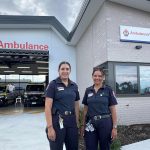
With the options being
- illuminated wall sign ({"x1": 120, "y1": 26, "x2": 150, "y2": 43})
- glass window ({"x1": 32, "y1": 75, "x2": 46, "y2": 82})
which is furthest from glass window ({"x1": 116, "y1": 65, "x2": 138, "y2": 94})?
glass window ({"x1": 32, "y1": 75, "x2": 46, "y2": 82})

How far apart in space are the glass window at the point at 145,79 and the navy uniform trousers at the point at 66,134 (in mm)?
6587

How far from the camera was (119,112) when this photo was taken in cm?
977

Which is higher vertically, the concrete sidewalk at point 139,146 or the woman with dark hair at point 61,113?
the woman with dark hair at point 61,113

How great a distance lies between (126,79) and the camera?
1019 centimetres

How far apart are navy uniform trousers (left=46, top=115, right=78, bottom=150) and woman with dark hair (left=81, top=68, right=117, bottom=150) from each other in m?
0.31

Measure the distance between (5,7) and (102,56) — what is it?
29.9 feet

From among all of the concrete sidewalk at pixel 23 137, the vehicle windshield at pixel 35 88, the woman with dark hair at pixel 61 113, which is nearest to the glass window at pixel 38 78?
the vehicle windshield at pixel 35 88

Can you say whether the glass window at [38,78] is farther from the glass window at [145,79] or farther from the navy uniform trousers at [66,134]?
the navy uniform trousers at [66,134]

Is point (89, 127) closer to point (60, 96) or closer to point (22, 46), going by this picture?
point (60, 96)

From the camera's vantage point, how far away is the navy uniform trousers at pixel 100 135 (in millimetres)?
4488

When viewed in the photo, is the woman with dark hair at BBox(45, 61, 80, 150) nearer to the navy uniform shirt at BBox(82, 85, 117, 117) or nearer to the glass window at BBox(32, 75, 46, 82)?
the navy uniform shirt at BBox(82, 85, 117, 117)

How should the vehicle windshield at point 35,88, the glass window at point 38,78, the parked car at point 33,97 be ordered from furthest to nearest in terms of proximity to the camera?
1. the glass window at point 38,78
2. the vehicle windshield at point 35,88
3. the parked car at point 33,97

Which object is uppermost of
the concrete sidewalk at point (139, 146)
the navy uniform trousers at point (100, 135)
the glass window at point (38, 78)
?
the glass window at point (38, 78)

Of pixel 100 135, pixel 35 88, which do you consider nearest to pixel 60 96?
pixel 100 135
